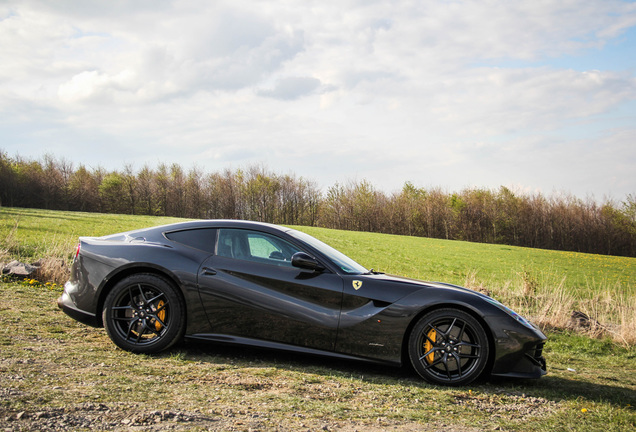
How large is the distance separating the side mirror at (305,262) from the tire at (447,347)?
1.10 metres

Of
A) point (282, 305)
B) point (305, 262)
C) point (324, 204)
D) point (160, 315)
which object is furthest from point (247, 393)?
point (324, 204)

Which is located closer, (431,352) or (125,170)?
(431,352)

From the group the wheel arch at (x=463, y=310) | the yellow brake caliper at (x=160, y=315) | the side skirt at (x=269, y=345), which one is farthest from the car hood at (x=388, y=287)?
the yellow brake caliper at (x=160, y=315)

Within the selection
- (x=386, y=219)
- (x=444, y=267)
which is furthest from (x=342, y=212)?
(x=444, y=267)

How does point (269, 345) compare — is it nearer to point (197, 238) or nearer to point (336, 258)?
point (336, 258)

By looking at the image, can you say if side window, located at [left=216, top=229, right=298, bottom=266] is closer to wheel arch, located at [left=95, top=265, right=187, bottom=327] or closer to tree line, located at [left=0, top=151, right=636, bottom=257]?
wheel arch, located at [left=95, top=265, right=187, bottom=327]

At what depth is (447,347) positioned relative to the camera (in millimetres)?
4586

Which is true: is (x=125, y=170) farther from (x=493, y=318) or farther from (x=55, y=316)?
(x=493, y=318)

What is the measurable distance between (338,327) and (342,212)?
2193 inches

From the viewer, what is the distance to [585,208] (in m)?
55.7

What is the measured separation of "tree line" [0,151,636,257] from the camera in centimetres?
5494

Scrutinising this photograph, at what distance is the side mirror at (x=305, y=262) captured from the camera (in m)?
4.73

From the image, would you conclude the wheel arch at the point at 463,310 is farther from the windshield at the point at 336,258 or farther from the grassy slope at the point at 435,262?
the grassy slope at the point at 435,262

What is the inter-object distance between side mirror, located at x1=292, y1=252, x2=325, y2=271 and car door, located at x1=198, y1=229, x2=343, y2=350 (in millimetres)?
50
